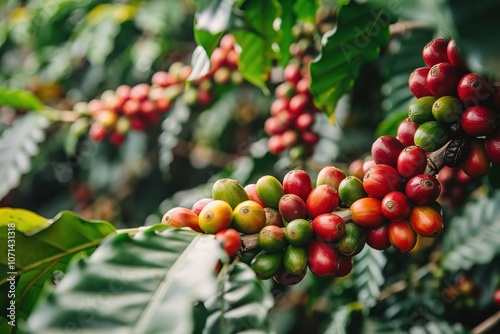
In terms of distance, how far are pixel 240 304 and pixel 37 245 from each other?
43 cm

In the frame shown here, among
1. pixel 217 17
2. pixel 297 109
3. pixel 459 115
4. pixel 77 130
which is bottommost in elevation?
pixel 77 130

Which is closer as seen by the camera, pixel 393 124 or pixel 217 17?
pixel 217 17

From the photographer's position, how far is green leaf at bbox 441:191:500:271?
152 centimetres

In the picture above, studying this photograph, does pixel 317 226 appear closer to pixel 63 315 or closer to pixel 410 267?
pixel 63 315

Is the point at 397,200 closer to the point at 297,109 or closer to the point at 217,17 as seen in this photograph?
the point at 217,17

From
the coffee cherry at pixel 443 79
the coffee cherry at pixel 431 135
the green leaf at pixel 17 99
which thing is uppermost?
the coffee cherry at pixel 443 79

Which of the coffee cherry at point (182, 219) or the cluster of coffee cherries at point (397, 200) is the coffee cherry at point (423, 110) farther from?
the coffee cherry at point (182, 219)

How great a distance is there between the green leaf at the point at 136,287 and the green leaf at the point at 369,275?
2.50 ft

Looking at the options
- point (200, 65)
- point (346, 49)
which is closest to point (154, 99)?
point (200, 65)

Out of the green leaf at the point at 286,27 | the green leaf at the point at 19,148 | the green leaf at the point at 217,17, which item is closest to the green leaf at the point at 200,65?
the green leaf at the point at 217,17

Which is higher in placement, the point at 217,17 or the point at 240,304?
the point at 217,17

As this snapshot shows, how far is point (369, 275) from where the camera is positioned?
55.7 inches

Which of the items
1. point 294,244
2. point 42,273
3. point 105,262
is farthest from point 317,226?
point 42,273

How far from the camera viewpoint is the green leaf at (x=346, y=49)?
3.71ft
